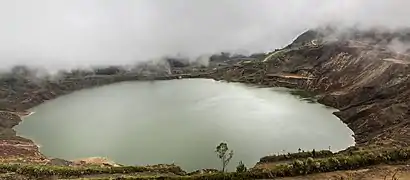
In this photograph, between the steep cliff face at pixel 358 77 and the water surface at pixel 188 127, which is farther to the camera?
the steep cliff face at pixel 358 77

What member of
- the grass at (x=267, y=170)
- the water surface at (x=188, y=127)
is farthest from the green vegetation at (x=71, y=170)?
the water surface at (x=188, y=127)

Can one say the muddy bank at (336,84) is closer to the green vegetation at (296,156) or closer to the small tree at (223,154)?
the green vegetation at (296,156)

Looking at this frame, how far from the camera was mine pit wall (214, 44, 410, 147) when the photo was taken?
7500cm

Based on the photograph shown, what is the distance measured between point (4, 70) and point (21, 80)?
2398 cm

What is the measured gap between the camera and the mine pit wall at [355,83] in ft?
Answer: 246

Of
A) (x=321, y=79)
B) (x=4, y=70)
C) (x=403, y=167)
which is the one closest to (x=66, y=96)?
(x=4, y=70)

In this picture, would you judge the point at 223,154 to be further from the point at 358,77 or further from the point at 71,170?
the point at 358,77

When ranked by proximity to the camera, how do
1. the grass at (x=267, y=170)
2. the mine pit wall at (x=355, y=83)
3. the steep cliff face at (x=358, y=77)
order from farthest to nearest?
the steep cliff face at (x=358, y=77)
the mine pit wall at (x=355, y=83)
the grass at (x=267, y=170)

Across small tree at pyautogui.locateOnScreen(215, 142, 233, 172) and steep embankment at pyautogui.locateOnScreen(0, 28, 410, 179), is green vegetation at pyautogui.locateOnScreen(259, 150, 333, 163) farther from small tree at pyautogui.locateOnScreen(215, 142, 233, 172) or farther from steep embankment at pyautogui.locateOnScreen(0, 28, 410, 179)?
steep embankment at pyautogui.locateOnScreen(0, 28, 410, 179)

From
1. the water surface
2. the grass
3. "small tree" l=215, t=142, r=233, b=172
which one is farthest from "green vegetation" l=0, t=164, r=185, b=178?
"small tree" l=215, t=142, r=233, b=172

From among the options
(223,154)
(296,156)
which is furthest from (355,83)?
(223,154)

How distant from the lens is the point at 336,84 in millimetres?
121375

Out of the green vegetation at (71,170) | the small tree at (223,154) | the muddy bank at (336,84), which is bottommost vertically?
the green vegetation at (71,170)

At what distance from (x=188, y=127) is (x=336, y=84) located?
55.4 m
